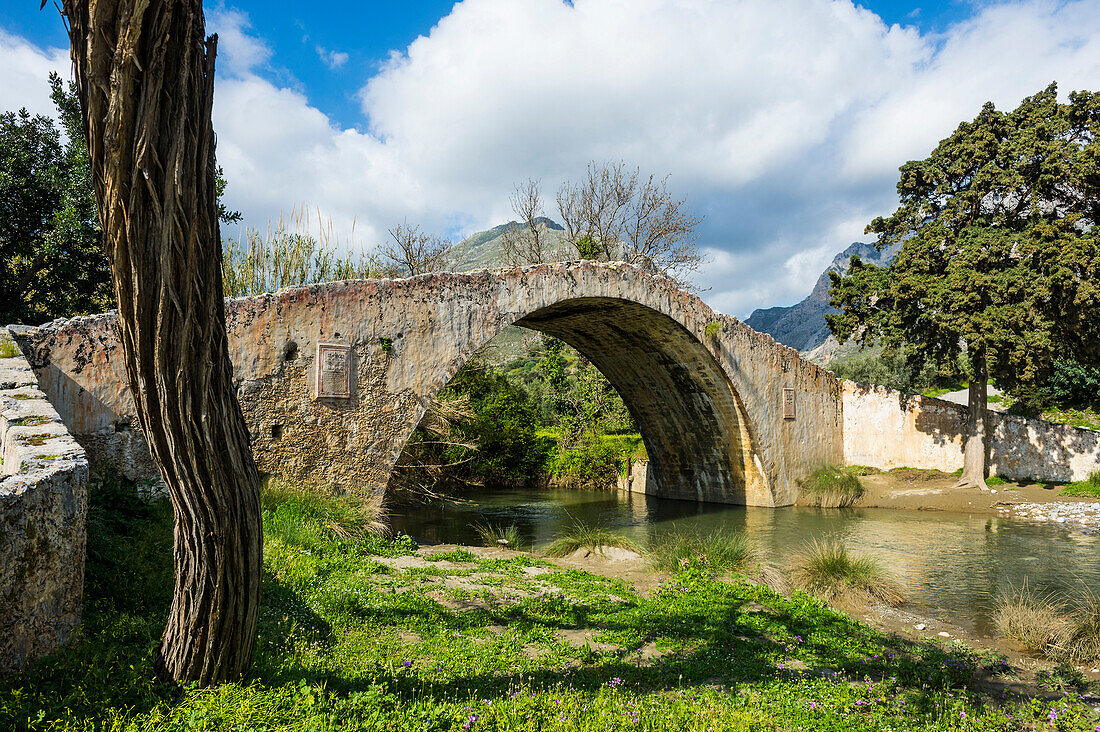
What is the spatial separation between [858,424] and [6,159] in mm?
19531

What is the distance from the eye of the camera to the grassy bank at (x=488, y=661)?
2859 mm

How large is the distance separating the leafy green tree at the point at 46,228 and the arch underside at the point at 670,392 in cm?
787

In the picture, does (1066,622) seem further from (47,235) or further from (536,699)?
(47,235)

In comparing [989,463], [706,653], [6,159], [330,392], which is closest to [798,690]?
[706,653]

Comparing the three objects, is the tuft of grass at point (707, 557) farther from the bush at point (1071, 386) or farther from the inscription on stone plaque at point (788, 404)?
the bush at point (1071, 386)

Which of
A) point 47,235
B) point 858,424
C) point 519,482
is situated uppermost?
point 47,235

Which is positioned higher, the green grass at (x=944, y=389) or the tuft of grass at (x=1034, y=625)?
the green grass at (x=944, y=389)

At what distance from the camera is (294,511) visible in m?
7.77

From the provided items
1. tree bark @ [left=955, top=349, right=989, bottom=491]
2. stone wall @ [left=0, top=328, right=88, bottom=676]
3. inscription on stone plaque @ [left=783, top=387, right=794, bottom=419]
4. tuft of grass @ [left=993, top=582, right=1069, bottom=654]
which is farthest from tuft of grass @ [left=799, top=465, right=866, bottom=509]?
stone wall @ [left=0, top=328, right=88, bottom=676]

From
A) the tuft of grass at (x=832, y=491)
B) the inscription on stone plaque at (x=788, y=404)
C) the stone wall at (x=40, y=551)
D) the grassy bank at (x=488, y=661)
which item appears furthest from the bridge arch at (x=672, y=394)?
the stone wall at (x=40, y=551)

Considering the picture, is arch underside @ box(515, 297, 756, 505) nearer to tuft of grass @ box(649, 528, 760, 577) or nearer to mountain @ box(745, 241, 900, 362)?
tuft of grass @ box(649, 528, 760, 577)

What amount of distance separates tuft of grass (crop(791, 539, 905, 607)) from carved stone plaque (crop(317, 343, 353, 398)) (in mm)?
6313

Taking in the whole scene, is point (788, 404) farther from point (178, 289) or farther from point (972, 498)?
point (178, 289)

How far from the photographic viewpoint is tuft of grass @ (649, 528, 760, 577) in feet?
25.4
